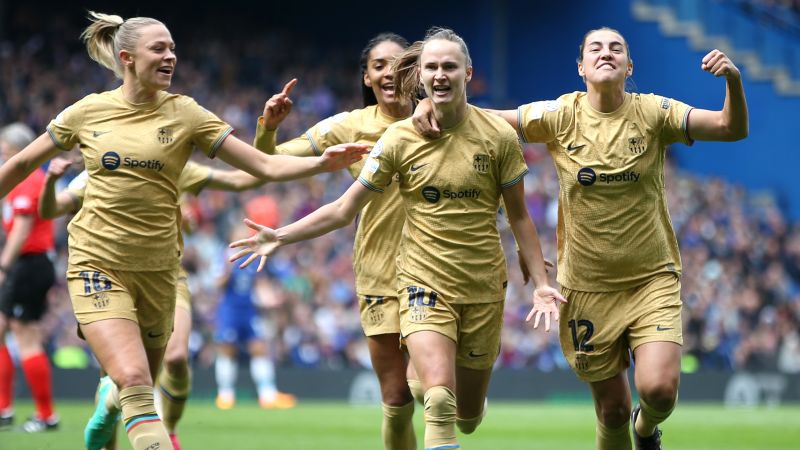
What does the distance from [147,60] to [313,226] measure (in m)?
1.36

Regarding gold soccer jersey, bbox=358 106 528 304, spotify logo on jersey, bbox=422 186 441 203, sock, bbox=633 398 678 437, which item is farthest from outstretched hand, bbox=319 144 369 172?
sock, bbox=633 398 678 437

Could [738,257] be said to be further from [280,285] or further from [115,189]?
[115,189]

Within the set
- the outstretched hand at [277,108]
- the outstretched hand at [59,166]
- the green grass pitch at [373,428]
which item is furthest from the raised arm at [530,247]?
the green grass pitch at [373,428]

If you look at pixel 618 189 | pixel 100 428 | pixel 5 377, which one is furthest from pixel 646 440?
pixel 5 377

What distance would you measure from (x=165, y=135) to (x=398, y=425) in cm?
236

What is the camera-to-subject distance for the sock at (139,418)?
6.73 metres

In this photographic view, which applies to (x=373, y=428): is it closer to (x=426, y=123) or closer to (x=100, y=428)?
(x=100, y=428)

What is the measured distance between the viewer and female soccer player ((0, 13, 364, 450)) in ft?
23.3

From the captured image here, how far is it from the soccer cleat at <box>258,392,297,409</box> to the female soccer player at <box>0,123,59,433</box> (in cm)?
555

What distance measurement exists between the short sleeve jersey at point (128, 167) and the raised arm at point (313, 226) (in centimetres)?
62

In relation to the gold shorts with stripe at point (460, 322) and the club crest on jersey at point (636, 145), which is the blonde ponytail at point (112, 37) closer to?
the gold shorts with stripe at point (460, 322)

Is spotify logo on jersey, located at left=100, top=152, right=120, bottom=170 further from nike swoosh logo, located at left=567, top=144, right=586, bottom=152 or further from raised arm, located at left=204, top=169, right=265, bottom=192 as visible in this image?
nike swoosh logo, located at left=567, top=144, right=586, bottom=152

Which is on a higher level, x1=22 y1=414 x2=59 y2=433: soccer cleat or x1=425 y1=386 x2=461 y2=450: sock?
x1=425 y1=386 x2=461 y2=450: sock

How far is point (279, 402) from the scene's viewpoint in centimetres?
1730
